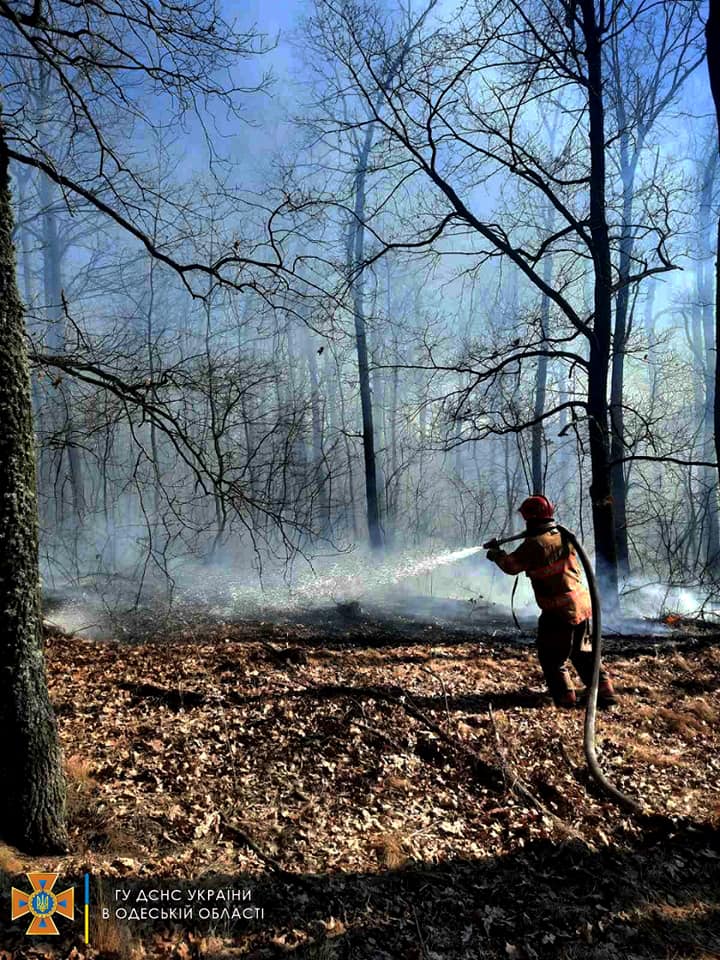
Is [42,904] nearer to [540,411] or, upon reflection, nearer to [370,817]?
[370,817]

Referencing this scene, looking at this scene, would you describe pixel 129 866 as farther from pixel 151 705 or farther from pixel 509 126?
pixel 509 126

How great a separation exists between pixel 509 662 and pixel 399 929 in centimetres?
426

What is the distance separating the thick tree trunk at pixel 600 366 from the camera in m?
9.63

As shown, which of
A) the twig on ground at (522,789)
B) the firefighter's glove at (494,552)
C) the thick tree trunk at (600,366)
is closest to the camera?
the twig on ground at (522,789)

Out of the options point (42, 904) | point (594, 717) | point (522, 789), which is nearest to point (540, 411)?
point (594, 717)

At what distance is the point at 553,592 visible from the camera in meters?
5.55

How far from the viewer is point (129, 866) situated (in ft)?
10.4

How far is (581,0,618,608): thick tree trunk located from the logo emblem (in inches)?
347

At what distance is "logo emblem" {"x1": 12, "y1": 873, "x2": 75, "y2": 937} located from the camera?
2.69 m

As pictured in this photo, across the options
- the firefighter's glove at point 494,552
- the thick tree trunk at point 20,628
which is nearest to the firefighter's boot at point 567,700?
the firefighter's glove at point 494,552

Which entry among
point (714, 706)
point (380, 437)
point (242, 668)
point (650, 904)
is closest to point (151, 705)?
point (242, 668)

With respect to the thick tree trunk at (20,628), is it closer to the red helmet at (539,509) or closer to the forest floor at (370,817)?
the forest floor at (370,817)

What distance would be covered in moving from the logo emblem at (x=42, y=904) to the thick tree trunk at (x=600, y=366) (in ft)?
28.9

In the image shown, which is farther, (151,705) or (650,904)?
(151,705)
